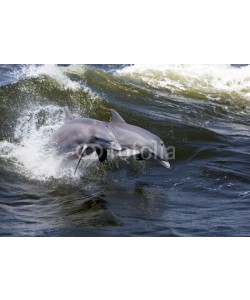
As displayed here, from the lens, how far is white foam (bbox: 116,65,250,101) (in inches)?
873

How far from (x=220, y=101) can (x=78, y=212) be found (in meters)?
12.3

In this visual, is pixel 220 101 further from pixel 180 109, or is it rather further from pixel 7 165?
pixel 7 165

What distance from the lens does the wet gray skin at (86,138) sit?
33.6 ft

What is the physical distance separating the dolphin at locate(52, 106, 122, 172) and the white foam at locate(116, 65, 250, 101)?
10943mm

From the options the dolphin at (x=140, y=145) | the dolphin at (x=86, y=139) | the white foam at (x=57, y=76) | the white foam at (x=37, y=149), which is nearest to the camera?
the dolphin at (x=86, y=139)

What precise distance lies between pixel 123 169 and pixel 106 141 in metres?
2.03

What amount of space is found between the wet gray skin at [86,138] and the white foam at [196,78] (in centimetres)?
1095

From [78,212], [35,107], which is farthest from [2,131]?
[78,212]

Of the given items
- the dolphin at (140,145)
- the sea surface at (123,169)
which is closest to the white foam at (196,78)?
the sea surface at (123,169)

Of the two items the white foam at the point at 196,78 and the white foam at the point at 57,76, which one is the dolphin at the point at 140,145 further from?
the white foam at the point at 196,78

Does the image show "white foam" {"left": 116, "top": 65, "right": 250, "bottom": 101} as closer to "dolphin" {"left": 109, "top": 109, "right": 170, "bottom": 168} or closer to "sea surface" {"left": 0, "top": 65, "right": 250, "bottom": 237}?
"sea surface" {"left": 0, "top": 65, "right": 250, "bottom": 237}

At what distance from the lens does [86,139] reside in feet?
34.0

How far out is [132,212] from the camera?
31.1 ft

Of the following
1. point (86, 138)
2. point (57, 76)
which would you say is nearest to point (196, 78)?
point (57, 76)
